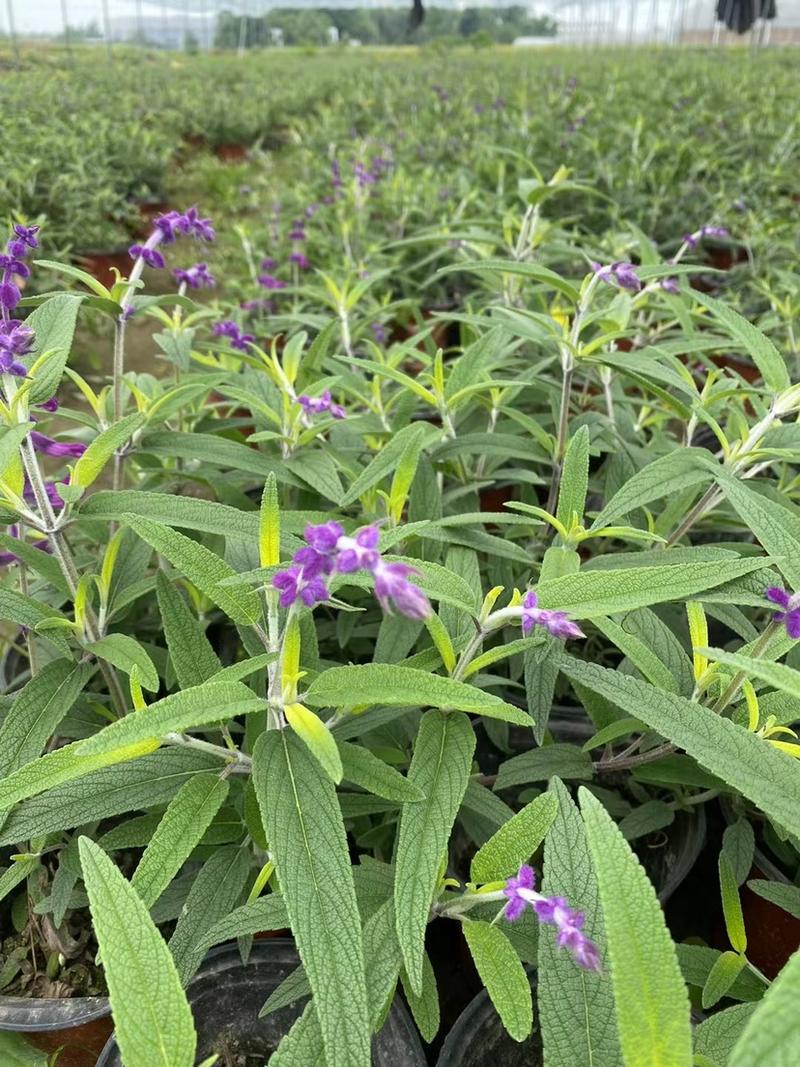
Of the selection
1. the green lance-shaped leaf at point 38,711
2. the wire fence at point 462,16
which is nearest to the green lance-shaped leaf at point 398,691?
the green lance-shaped leaf at point 38,711

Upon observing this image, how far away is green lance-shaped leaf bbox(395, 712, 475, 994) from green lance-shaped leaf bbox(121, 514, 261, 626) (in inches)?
10.9

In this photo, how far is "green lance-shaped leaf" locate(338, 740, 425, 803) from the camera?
3.06 ft

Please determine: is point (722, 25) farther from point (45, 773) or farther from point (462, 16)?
point (45, 773)

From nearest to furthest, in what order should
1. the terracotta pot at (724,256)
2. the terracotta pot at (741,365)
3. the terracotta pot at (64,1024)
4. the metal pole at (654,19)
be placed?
the terracotta pot at (64,1024) < the terracotta pot at (741,365) < the terracotta pot at (724,256) < the metal pole at (654,19)

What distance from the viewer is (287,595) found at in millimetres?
740

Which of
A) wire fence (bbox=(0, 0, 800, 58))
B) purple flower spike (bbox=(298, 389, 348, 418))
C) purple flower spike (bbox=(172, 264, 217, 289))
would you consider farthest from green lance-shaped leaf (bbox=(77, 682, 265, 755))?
wire fence (bbox=(0, 0, 800, 58))

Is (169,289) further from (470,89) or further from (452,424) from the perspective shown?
(470,89)

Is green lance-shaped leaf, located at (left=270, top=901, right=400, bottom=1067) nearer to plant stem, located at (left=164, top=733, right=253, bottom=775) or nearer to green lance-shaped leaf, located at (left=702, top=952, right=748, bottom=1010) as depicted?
plant stem, located at (left=164, top=733, right=253, bottom=775)

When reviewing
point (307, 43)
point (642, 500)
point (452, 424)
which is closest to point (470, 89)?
point (452, 424)

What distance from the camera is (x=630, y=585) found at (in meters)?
0.93

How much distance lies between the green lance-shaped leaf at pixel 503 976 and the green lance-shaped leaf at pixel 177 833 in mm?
343

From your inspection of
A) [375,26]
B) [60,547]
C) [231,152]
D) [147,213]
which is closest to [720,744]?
[60,547]

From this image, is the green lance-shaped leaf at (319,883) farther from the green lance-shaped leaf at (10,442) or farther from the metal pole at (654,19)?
the metal pole at (654,19)

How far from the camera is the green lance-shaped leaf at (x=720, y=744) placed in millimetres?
780
